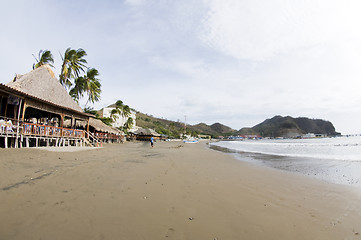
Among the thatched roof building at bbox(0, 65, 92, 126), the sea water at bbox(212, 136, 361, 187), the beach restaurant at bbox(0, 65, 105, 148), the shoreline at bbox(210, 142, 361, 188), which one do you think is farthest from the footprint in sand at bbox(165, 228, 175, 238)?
the thatched roof building at bbox(0, 65, 92, 126)

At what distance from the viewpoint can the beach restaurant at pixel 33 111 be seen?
33.6 ft

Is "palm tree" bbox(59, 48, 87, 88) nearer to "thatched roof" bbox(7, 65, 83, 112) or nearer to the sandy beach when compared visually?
"thatched roof" bbox(7, 65, 83, 112)

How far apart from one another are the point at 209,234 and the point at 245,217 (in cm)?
101

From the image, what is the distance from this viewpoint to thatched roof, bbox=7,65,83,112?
13000 mm

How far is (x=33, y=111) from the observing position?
1789cm

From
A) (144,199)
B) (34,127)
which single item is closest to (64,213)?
(144,199)

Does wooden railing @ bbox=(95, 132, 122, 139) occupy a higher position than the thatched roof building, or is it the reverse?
the thatched roof building

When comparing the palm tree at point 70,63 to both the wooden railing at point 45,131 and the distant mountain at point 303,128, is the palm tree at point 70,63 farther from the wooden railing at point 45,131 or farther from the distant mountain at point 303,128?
the distant mountain at point 303,128

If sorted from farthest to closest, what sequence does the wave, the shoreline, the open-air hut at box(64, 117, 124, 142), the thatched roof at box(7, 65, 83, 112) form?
the open-air hut at box(64, 117, 124, 142), the wave, the thatched roof at box(7, 65, 83, 112), the shoreline

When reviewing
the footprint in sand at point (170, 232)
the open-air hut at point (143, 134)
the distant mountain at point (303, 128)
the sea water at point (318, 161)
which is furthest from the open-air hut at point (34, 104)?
the distant mountain at point (303, 128)

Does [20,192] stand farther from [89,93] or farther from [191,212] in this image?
[89,93]

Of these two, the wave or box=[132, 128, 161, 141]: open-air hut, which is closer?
the wave

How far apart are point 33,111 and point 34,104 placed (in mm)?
7642

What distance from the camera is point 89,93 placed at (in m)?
28.4
